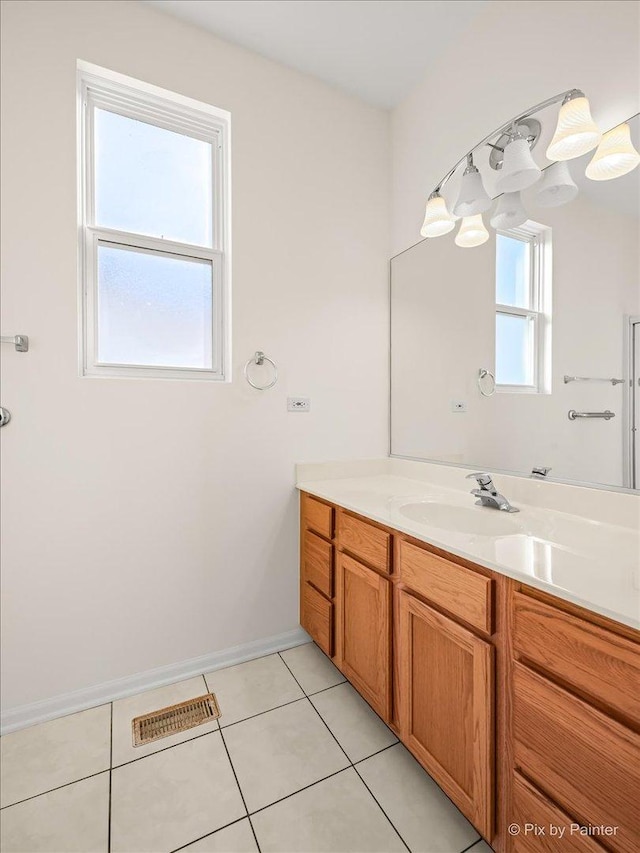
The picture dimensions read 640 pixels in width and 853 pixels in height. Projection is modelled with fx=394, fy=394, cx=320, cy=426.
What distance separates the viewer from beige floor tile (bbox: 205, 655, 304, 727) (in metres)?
Result: 1.55

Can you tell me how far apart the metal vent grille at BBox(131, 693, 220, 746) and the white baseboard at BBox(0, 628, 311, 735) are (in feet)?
0.52

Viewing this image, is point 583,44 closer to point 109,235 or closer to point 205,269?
point 205,269

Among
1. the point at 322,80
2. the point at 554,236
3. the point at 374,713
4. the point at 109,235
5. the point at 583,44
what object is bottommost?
the point at 374,713

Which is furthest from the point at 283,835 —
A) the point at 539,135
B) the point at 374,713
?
the point at 539,135

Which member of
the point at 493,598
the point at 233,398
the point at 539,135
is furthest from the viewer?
the point at 233,398

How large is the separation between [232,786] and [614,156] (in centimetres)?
225

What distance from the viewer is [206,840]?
3.52ft

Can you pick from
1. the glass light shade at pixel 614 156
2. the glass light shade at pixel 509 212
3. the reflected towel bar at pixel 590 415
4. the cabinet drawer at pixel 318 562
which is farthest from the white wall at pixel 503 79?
the cabinet drawer at pixel 318 562

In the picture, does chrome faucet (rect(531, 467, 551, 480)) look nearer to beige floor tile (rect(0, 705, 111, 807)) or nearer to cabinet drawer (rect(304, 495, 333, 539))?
cabinet drawer (rect(304, 495, 333, 539))

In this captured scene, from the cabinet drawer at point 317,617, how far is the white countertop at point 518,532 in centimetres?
50

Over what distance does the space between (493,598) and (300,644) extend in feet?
4.40

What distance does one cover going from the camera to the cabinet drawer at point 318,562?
171cm

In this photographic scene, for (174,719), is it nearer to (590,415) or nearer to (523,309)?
(590,415)

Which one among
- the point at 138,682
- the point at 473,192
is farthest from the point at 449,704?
the point at 473,192
